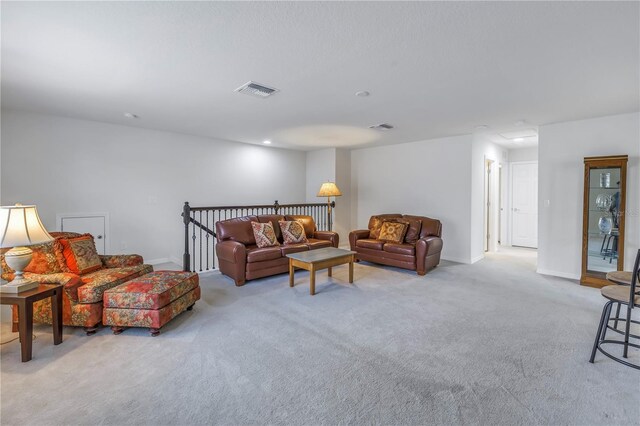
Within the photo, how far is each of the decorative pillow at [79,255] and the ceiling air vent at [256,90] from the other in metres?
2.28

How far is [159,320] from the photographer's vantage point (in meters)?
2.68

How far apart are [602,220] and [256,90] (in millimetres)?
4990

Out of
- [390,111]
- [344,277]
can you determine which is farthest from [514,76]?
[344,277]

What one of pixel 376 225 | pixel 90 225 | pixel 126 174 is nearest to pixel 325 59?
pixel 376 225

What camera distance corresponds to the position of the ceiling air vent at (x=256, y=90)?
308 cm

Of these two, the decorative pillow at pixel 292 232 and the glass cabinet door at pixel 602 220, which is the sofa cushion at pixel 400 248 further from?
the glass cabinet door at pixel 602 220

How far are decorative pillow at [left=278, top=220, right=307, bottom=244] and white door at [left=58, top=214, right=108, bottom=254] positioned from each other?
2809 mm

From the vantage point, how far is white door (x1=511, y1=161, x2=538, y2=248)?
23.5 feet

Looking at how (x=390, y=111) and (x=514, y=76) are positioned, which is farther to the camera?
(x=390, y=111)

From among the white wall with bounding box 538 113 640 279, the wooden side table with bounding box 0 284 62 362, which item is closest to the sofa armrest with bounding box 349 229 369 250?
the white wall with bounding box 538 113 640 279

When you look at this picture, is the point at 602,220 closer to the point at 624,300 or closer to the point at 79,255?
the point at 624,300

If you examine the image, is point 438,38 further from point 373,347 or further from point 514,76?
point 373,347

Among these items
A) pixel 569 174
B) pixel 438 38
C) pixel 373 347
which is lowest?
pixel 373 347

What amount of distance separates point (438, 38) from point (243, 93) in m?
2.07
